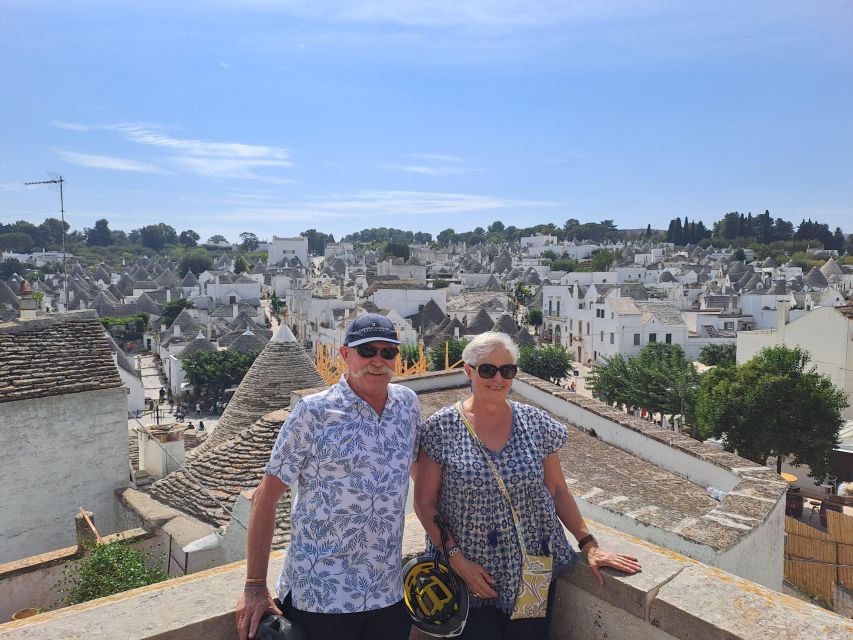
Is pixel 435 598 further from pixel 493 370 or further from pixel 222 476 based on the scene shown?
pixel 222 476

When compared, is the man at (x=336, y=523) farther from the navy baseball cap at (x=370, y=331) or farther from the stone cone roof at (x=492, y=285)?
the stone cone roof at (x=492, y=285)

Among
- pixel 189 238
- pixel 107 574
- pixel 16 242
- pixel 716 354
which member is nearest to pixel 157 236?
pixel 189 238

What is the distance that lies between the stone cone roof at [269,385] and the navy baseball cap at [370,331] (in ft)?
34.4

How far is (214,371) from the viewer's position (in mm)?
39125

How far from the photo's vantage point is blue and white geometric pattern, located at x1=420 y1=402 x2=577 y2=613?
121 inches

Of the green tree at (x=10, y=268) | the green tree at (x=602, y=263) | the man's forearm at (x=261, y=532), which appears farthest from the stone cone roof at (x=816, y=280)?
the green tree at (x=10, y=268)

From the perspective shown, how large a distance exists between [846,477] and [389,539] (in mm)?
22426

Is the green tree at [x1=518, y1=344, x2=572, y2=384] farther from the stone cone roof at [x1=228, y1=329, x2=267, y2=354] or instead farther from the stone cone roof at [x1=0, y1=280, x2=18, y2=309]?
the stone cone roof at [x1=0, y1=280, x2=18, y2=309]

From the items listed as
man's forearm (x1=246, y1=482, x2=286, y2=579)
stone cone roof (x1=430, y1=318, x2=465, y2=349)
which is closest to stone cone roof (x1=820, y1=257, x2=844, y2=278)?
stone cone roof (x1=430, y1=318, x2=465, y2=349)

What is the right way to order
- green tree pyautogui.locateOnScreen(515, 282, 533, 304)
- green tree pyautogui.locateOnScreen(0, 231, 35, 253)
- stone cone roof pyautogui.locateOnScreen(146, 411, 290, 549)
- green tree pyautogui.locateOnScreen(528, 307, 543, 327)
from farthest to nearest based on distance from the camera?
1. green tree pyautogui.locateOnScreen(0, 231, 35, 253)
2. green tree pyautogui.locateOnScreen(515, 282, 533, 304)
3. green tree pyautogui.locateOnScreen(528, 307, 543, 327)
4. stone cone roof pyautogui.locateOnScreen(146, 411, 290, 549)

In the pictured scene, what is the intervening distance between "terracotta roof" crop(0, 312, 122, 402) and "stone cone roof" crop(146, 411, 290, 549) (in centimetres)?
179

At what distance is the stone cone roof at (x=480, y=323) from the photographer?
152 ft

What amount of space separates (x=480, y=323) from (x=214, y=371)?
18555mm

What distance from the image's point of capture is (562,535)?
3.25 meters
